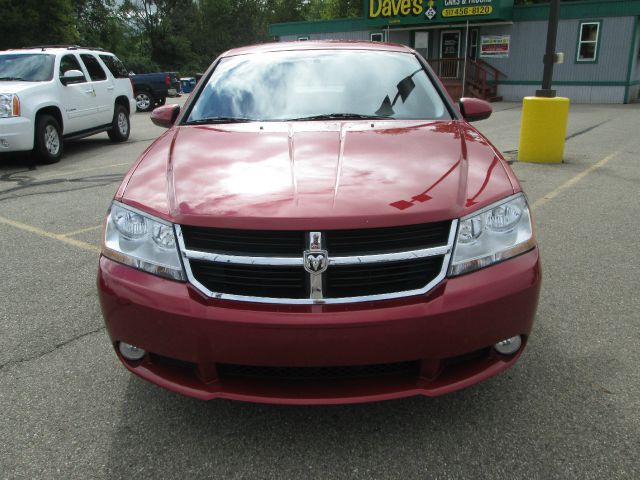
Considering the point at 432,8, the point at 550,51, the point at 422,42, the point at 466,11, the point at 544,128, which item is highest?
the point at 432,8

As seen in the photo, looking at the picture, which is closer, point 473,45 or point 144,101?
point 144,101

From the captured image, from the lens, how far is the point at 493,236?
84.4 inches

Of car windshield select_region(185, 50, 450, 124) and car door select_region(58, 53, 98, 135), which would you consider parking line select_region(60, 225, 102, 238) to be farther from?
car door select_region(58, 53, 98, 135)

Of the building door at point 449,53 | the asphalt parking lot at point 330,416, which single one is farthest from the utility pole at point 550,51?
the building door at point 449,53

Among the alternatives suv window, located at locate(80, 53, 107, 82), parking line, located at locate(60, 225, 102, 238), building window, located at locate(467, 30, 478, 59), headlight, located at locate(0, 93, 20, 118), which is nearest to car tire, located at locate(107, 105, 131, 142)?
suv window, located at locate(80, 53, 107, 82)

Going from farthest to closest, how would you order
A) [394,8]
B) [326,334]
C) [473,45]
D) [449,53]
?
[449,53], [473,45], [394,8], [326,334]

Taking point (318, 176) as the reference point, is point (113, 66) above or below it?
above

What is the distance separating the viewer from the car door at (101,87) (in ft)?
34.7

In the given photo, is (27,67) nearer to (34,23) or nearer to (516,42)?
(516,42)

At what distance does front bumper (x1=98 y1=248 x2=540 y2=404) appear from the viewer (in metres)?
1.92

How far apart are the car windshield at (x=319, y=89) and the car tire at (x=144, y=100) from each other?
17871 mm

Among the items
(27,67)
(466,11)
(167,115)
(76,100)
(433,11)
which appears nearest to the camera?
(167,115)

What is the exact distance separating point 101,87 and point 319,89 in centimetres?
887

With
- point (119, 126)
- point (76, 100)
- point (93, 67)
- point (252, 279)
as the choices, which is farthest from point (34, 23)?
point (252, 279)
